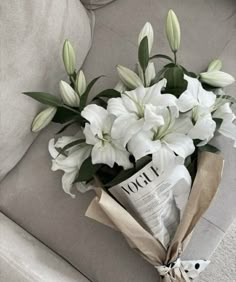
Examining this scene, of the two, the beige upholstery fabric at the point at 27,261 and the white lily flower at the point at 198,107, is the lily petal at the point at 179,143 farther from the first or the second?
the beige upholstery fabric at the point at 27,261

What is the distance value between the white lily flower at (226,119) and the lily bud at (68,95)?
0.82 feet

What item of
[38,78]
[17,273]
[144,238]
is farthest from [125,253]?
[38,78]

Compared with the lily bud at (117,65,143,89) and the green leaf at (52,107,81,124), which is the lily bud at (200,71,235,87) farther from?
the green leaf at (52,107,81,124)

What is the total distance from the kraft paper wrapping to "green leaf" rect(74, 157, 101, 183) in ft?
0.10

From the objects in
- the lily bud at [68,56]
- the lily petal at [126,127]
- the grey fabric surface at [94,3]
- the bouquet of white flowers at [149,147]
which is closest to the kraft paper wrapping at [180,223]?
the bouquet of white flowers at [149,147]

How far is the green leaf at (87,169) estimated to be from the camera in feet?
2.85

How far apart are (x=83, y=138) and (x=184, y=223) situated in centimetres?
24

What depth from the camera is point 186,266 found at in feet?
2.99

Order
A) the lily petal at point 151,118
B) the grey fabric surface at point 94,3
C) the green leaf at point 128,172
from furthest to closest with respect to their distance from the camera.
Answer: the grey fabric surface at point 94,3 < the green leaf at point 128,172 < the lily petal at point 151,118

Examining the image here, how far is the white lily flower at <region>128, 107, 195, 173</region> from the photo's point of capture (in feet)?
2.48

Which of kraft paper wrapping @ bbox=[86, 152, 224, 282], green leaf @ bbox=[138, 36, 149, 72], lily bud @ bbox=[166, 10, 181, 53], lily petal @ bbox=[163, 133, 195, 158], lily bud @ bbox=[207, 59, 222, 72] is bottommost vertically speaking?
kraft paper wrapping @ bbox=[86, 152, 224, 282]

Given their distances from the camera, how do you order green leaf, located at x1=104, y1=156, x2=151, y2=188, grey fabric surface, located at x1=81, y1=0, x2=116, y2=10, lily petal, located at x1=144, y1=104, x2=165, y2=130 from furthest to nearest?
grey fabric surface, located at x1=81, y1=0, x2=116, y2=10, green leaf, located at x1=104, y1=156, x2=151, y2=188, lily petal, located at x1=144, y1=104, x2=165, y2=130

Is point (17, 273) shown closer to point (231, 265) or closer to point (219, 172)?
point (219, 172)

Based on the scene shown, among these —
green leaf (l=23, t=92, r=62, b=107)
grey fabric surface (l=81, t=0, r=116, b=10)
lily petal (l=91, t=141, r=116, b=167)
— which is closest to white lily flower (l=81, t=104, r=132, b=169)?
lily petal (l=91, t=141, r=116, b=167)
